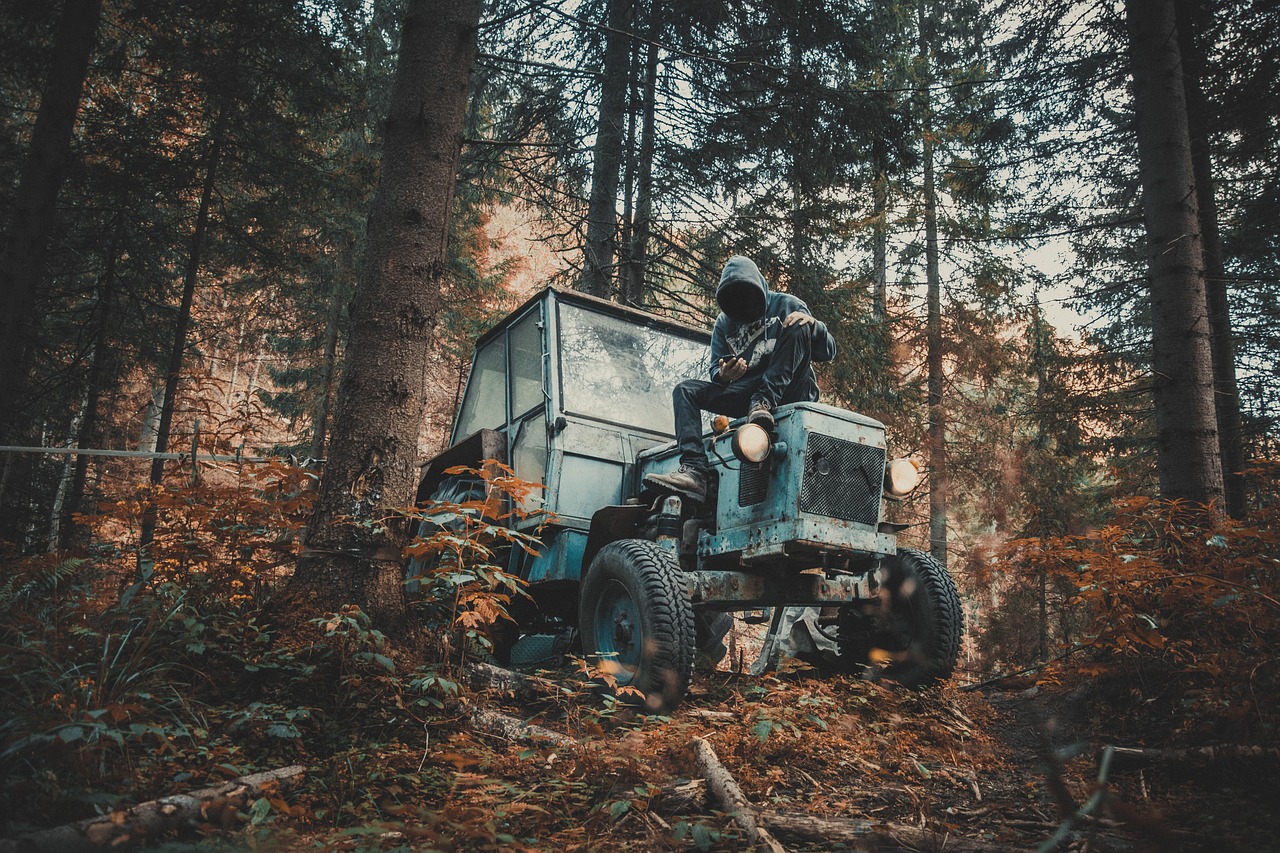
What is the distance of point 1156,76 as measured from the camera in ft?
20.0

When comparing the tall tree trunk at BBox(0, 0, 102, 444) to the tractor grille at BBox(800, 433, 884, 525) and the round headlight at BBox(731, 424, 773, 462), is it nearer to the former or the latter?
the round headlight at BBox(731, 424, 773, 462)

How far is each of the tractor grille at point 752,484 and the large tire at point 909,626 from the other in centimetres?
108

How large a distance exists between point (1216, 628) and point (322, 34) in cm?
971

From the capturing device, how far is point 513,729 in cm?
318

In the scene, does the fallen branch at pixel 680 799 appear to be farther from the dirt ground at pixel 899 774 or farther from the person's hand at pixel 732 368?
the person's hand at pixel 732 368

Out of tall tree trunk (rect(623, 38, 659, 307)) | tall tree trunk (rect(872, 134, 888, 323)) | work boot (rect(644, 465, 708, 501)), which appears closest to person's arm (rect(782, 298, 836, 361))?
work boot (rect(644, 465, 708, 501))

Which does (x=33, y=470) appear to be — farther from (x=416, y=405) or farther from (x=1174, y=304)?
(x=1174, y=304)

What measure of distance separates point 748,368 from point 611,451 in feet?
4.25

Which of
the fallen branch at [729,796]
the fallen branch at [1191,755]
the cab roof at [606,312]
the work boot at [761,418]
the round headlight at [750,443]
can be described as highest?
the cab roof at [606,312]

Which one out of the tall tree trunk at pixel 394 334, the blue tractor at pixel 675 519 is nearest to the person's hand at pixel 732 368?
the blue tractor at pixel 675 519

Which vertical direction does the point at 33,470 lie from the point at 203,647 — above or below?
above

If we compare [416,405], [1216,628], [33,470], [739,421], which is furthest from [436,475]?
[33,470]

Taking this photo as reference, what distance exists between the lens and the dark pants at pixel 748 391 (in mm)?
4488

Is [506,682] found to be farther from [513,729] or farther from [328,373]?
[328,373]
